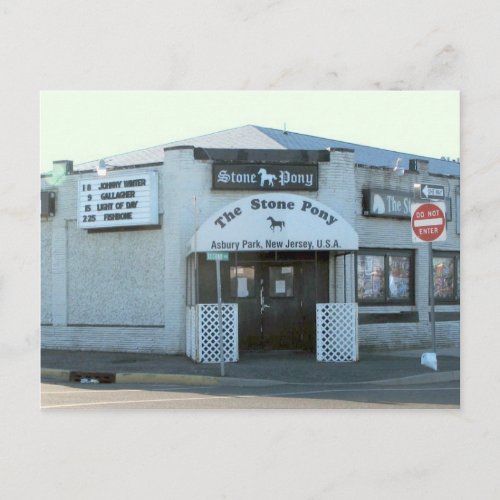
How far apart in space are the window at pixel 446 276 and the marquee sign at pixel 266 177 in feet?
5.26

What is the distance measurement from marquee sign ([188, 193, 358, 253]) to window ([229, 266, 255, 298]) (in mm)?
362

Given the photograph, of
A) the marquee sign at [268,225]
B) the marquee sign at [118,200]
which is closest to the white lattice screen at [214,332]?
the marquee sign at [268,225]

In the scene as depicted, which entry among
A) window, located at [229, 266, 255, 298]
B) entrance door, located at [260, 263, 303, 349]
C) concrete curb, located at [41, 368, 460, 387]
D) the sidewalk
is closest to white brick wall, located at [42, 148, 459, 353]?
the sidewalk

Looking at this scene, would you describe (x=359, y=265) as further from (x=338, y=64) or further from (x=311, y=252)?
(x=338, y=64)

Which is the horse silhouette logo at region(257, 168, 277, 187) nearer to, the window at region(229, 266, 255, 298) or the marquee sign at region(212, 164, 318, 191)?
the marquee sign at region(212, 164, 318, 191)

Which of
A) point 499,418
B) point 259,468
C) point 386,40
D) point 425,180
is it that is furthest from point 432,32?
point 259,468

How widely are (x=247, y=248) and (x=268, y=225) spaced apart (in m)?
0.29

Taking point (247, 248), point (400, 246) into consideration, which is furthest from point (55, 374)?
point (400, 246)

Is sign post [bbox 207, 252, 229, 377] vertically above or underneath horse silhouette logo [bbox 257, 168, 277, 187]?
underneath

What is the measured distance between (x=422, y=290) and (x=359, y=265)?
1.09 meters

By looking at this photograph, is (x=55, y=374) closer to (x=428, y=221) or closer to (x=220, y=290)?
(x=220, y=290)

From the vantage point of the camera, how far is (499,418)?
621 centimetres

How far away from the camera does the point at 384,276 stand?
29.9 ft

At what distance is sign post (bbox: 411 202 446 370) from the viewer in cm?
725
